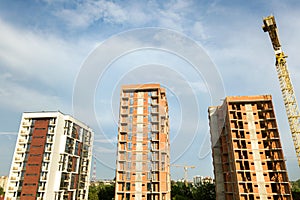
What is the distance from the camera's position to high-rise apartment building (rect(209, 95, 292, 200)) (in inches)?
1174

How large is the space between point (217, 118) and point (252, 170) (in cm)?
1163

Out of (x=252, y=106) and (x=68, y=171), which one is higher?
(x=252, y=106)

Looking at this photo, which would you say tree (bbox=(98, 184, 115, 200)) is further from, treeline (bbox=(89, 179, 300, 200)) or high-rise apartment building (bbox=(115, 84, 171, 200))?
high-rise apartment building (bbox=(115, 84, 171, 200))

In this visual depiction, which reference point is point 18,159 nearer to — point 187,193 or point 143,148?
point 143,148

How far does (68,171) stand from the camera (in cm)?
3834

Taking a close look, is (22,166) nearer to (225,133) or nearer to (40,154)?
(40,154)

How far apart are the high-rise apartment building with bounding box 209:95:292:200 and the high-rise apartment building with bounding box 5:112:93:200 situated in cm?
2539

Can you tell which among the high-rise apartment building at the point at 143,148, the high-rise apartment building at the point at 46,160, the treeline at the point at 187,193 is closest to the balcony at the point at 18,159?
the high-rise apartment building at the point at 46,160

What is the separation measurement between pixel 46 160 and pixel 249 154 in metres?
31.7

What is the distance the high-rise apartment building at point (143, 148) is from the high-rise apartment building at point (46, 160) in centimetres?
1060

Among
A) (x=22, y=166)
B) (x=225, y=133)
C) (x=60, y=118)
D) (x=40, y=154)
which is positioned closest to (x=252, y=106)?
(x=225, y=133)

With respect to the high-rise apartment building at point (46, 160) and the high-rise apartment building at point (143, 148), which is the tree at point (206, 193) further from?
the high-rise apartment building at point (46, 160)

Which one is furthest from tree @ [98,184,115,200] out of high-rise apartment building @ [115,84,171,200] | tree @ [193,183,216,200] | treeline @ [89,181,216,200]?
tree @ [193,183,216,200]

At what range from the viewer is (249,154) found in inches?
1255
